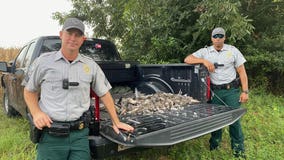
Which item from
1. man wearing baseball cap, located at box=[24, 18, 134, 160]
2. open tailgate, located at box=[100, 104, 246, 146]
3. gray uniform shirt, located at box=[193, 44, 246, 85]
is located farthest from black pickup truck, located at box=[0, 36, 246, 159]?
man wearing baseball cap, located at box=[24, 18, 134, 160]

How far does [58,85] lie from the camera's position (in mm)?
2412

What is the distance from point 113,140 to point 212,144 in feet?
Answer: 6.76

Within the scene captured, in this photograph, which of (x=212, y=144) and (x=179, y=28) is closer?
(x=212, y=144)

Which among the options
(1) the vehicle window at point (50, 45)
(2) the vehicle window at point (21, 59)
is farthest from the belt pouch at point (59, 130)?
(2) the vehicle window at point (21, 59)

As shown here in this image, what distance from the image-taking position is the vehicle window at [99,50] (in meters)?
5.19

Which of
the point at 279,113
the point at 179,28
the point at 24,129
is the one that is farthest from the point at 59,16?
the point at 279,113

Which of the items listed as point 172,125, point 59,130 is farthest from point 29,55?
point 172,125

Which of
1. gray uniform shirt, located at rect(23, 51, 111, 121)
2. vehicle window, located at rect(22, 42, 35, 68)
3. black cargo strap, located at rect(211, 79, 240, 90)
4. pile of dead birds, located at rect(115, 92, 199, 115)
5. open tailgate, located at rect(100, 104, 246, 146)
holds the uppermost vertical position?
vehicle window, located at rect(22, 42, 35, 68)

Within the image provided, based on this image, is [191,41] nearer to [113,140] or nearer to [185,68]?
[185,68]

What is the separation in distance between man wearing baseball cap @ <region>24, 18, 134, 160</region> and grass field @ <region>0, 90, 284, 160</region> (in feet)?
4.72

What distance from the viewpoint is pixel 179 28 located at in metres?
7.73

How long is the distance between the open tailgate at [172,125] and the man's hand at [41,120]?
2.04ft

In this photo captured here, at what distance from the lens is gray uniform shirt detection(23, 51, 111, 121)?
2.41m

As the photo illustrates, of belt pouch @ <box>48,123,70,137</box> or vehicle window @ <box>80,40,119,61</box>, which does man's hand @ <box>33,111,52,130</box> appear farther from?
vehicle window @ <box>80,40,119,61</box>
